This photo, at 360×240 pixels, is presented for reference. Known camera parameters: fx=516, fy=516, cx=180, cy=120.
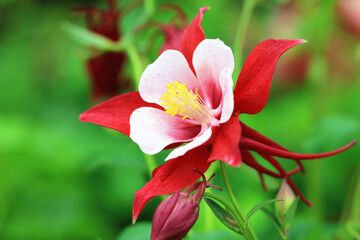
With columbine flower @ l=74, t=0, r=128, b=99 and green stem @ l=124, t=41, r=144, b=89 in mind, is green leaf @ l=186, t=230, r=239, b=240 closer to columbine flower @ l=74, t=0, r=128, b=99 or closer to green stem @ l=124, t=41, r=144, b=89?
green stem @ l=124, t=41, r=144, b=89

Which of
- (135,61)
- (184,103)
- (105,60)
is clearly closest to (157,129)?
(184,103)

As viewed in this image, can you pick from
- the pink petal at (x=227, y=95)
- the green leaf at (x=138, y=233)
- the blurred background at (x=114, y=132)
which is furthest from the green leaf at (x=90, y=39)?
the pink petal at (x=227, y=95)

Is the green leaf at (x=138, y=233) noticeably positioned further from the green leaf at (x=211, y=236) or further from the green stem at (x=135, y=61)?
the green stem at (x=135, y=61)

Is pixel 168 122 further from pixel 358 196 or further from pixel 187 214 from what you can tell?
pixel 358 196

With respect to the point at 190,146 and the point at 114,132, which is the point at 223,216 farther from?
the point at 114,132

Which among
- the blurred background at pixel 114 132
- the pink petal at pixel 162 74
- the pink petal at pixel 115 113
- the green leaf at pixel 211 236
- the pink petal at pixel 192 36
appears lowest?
the blurred background at pixel 114 132

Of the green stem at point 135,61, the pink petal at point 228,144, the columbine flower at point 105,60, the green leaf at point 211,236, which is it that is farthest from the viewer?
the columbine flower at point 105,60

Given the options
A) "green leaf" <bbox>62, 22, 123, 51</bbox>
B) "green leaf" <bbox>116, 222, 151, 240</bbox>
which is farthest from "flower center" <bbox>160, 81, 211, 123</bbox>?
"green leaf" <bbox>62, 22, 123, 51</bbox>

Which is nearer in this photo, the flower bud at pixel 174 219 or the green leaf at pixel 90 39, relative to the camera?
the flower bud at pixel 174 219
